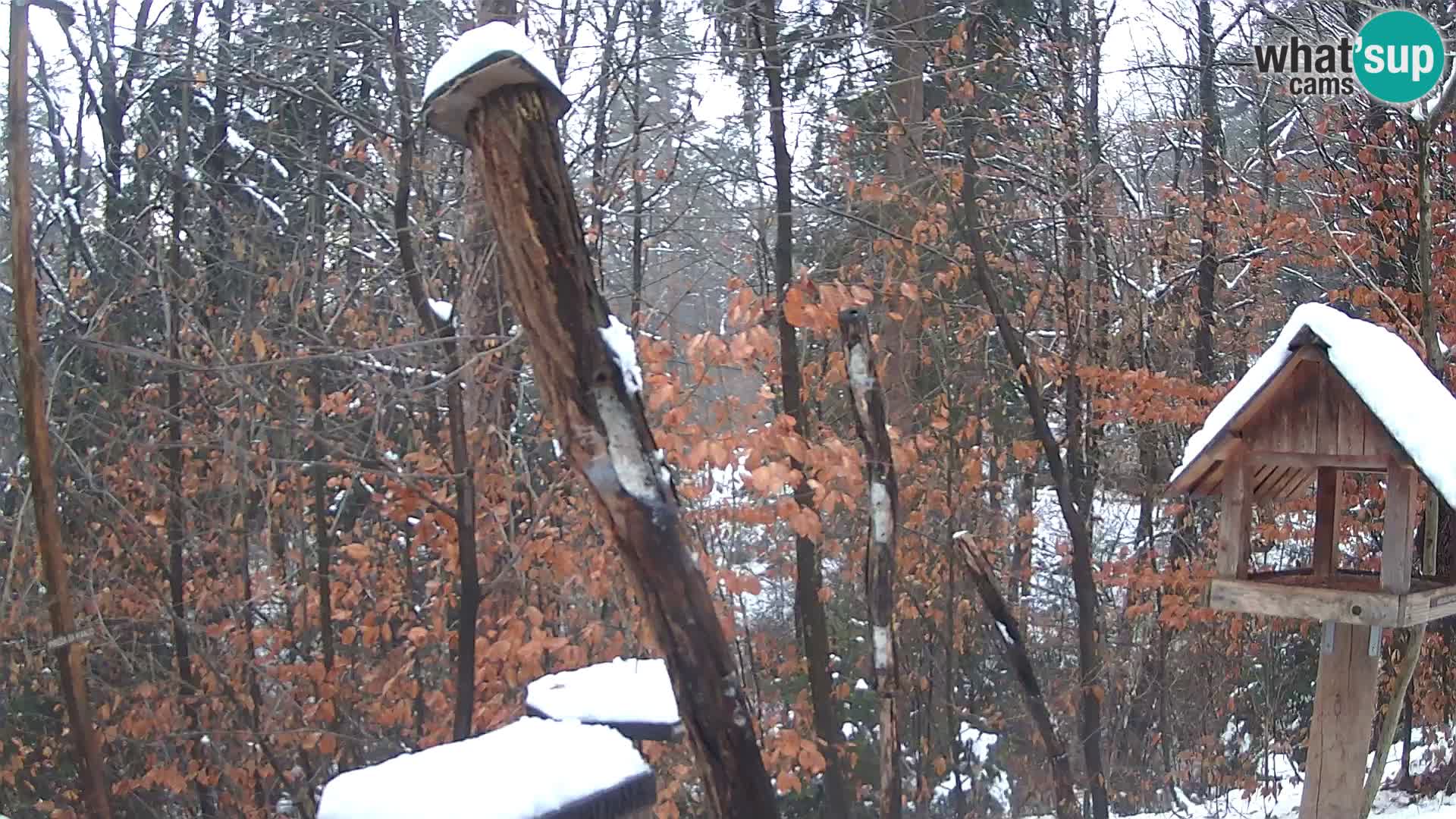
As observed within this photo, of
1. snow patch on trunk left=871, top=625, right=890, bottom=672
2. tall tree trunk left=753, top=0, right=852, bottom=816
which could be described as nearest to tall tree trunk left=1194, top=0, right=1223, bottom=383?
tall tree trunk left=753, top=0, right=852, bottom=816

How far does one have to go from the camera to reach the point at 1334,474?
12.7 ft

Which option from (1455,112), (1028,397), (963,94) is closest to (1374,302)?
(1455,112)

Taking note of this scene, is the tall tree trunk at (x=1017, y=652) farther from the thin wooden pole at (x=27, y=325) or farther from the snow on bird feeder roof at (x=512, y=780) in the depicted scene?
the thin wooden pole at (x=27, y=325)

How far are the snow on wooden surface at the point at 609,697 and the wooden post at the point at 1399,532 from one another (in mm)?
2309

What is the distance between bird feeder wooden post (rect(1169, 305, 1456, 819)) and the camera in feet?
10.6

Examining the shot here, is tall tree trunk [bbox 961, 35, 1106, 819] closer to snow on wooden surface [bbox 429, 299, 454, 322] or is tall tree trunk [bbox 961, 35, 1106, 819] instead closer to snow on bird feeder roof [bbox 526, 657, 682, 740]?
snow on wooden surface [bbox 429, 299, 454, 322]

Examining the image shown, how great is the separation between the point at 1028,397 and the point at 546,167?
5.59 meters

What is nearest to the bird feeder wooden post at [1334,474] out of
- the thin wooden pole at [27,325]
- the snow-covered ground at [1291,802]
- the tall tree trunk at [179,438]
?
the snow-covered ground at [1291,802]

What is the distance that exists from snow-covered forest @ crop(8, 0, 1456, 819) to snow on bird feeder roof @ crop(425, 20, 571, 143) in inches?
84.0

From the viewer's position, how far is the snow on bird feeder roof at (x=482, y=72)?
2.61 meters

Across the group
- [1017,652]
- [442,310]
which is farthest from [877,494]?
[442,310]

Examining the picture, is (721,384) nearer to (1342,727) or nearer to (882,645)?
(882,645)

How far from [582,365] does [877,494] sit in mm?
2171

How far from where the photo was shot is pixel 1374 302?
7328mm
